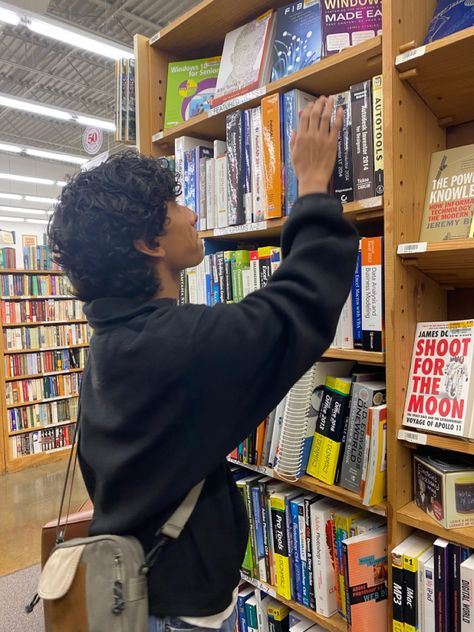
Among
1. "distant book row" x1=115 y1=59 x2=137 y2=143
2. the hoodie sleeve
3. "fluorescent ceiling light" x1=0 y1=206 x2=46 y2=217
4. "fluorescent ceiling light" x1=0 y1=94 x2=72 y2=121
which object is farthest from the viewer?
"fluorescent ceiling light" x1=0 y1=206 x2=46 y2=217

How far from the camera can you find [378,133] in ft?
3.73

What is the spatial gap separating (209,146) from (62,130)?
951cm

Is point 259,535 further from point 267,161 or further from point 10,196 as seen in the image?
point 10,196

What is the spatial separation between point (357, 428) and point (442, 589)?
1.28 ft

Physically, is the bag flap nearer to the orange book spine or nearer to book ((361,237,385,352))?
book ((361,237,385,352))

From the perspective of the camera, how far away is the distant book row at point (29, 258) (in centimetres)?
472

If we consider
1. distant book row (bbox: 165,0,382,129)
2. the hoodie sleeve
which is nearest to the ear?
the hoodie sleeve

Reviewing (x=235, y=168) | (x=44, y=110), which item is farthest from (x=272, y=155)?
(x=44, y=110)

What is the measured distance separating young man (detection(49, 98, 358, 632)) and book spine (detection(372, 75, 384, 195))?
40 cm

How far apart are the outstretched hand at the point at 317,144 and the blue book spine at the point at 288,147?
0.53m

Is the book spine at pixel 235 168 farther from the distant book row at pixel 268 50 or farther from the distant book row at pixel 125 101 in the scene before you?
the distant book row at pixel 125 101

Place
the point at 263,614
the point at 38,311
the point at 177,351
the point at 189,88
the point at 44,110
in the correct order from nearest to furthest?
the point at 177,351
the point at 263,614
the point at 189,88
the point at 38,311
the point at 44,110

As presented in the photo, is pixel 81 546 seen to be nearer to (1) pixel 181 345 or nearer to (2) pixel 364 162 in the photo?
(1) pixel 181 345

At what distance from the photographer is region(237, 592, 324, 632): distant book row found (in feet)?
4.96
